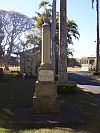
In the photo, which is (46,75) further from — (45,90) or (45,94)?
(45,94)

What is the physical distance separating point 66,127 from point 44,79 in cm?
313

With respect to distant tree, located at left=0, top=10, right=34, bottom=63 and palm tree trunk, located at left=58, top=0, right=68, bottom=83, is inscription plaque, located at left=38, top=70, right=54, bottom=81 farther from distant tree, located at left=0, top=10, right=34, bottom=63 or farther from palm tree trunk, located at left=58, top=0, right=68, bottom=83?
distant tree, located at left=0, top=10, right=34, bottom=63

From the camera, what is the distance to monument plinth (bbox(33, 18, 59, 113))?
14102 millimetres

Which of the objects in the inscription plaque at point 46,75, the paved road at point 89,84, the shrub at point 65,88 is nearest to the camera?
the inscription plaque at point 46,75

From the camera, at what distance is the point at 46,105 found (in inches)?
555

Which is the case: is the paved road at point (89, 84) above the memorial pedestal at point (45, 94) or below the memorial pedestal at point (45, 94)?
below

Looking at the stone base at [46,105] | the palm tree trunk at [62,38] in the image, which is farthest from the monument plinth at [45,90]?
the palm tree trunk at [62,38]

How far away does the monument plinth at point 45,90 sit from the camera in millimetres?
14102

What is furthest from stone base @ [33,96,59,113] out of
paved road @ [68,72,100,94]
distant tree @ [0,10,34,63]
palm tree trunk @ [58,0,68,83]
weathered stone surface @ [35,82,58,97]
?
distant tree @ [0,10,34,63]

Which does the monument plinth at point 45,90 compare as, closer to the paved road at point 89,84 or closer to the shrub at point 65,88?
the shrub at point 65,88

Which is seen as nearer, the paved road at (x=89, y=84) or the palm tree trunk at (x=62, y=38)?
the palm tree trunk at (x=62, y=38)

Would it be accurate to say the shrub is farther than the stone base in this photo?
Yes

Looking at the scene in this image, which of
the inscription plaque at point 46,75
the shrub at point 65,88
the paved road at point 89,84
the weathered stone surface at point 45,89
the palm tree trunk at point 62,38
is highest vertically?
the palm tree trunk at point 62,38

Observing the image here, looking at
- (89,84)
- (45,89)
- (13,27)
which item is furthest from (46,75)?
(13,27)
